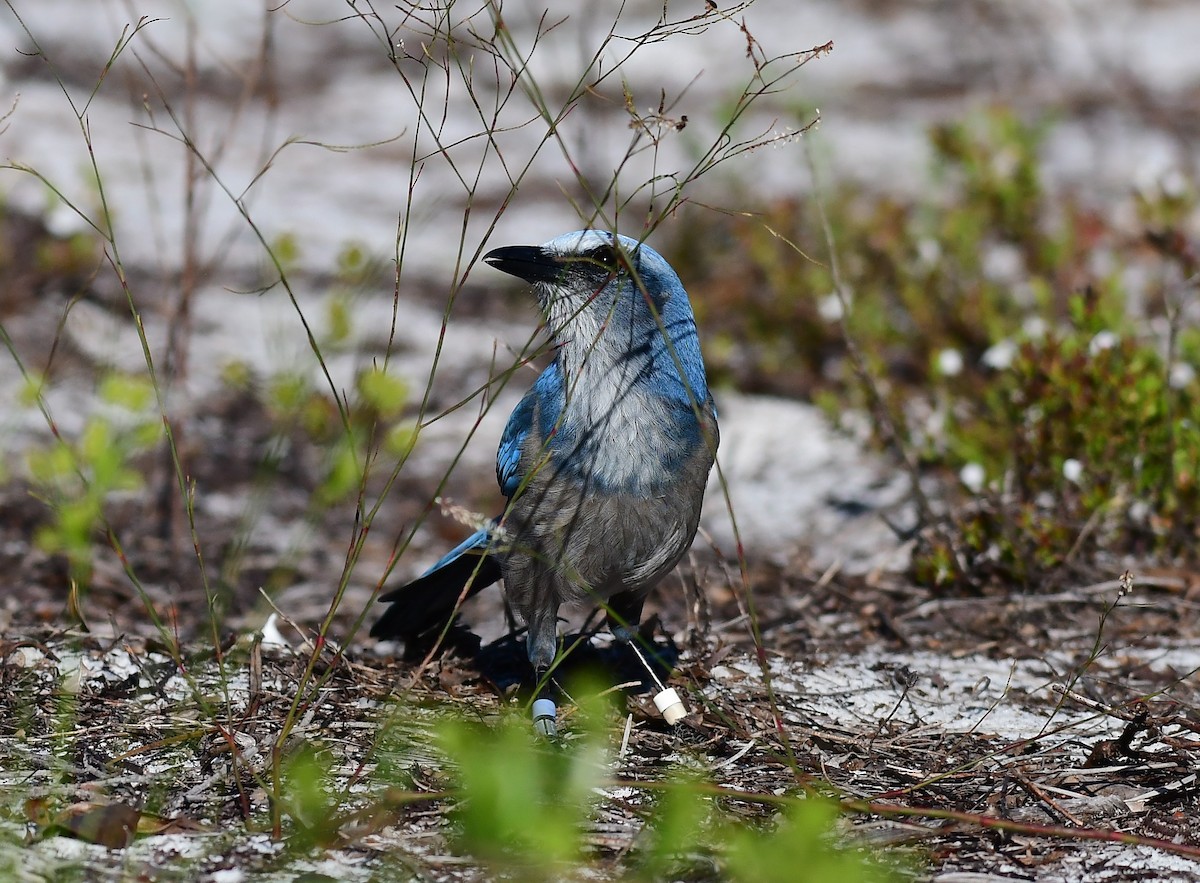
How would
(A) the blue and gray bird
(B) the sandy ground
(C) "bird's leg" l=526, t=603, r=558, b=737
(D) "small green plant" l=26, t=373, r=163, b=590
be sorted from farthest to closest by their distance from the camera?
1. (D) "small green plant" l=26, t=373, r=163, b=590
2. (C) "bird's leg" l=526, t=603, r=558, b=737
3. (A) the blue and gray bird
4. (B) the sandy ground

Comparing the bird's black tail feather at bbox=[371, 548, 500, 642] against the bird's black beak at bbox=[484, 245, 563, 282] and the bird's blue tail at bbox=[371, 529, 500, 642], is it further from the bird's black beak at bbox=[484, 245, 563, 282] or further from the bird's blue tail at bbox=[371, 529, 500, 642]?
the bird's black beak at bbox=[484, 245, 563, 282]

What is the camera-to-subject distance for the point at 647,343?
3.66m

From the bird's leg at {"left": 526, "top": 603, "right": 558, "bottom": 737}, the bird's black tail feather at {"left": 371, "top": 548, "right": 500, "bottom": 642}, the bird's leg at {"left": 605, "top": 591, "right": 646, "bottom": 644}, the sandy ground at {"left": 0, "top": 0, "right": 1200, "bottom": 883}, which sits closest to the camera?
the sandy ground at {"left": 0, "top": 0, "right": 1200, "bottom": 883}

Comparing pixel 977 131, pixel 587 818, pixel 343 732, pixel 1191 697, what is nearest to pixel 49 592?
pixel 343 732

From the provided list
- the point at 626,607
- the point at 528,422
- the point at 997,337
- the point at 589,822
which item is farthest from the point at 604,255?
the point at 997,337

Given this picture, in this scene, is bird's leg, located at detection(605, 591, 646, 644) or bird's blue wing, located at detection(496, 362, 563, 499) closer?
bird's blue wing, located at detection(496, 362, 563, 499)

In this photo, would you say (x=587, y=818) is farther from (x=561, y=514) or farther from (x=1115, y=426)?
(x=1115, y=426)

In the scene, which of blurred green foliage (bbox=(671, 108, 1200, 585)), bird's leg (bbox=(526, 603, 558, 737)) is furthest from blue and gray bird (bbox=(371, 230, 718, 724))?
blurred green foliage (bbox=(671, 108, 1200, 585))

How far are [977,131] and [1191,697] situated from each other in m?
5.43

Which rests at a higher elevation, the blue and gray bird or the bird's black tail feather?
the blue and gray bird

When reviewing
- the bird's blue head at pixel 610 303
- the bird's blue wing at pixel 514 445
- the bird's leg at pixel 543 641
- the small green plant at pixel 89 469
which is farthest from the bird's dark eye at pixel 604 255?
the small green plant at pixel 89 469

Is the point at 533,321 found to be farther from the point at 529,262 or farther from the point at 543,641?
the point at 543,641

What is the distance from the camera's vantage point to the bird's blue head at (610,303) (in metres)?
3.62

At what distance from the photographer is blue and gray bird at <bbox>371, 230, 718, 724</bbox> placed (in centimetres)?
343
